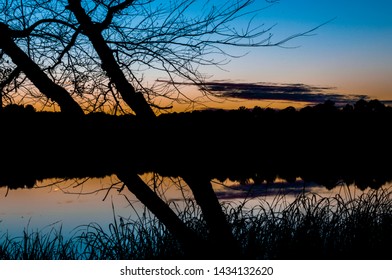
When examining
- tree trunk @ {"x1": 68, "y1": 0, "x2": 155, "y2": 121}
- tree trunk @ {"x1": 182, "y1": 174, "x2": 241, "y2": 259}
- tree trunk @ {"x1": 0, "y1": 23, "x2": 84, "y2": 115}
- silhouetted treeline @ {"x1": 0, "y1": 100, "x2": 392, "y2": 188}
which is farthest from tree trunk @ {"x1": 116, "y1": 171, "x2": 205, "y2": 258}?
silhouetted treeline @ {"x1": 0, "y1": 100, "x2": 392, "y2": 188}

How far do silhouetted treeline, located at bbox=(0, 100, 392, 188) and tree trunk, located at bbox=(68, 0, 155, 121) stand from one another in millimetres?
4932

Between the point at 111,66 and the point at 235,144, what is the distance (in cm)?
898

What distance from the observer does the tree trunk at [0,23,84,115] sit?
6.12m

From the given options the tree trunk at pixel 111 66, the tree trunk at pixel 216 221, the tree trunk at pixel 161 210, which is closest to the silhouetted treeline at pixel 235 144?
the tree trunk at pixel 111 66

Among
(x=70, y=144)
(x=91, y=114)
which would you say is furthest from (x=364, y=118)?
(x=91, y=114)

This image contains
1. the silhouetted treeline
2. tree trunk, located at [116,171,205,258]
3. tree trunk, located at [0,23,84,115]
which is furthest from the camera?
the silhouetted treeline

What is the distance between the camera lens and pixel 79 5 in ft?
21.8

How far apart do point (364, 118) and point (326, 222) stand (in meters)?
9.22

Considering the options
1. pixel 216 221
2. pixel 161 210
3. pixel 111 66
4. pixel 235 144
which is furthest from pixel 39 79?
pixel 235 144

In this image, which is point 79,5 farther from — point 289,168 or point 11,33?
point 289,168

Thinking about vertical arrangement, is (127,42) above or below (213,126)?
above

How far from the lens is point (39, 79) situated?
6164 millimetres

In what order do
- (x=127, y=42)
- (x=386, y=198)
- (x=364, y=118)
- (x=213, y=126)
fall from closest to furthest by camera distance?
(x=127, y=42)
(x=386, y=198)
(x=213, y=126)
(x=364, y=118)

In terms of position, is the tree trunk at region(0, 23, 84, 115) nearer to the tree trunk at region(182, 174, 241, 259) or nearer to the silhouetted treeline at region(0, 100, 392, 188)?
the tree trunk at region(182, 174, 241, 259)
